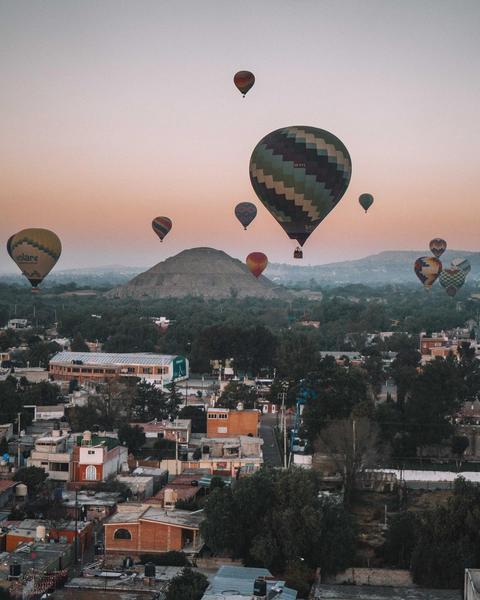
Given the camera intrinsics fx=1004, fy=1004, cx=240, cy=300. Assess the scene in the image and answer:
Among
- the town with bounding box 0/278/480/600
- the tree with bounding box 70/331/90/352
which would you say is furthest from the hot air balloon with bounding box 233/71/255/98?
the tree with bounding box 70/331/90/352

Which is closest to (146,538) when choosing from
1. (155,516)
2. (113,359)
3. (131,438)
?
(155,516)

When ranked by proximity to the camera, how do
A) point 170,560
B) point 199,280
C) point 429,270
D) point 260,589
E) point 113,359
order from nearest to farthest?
point 260,589 < point 170,560 < point 113,359 < point 429,270 < point 199,280

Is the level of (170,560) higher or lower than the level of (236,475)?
lower

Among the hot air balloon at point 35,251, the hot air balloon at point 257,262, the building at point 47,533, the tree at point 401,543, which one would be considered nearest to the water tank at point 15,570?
the building at point 47,533

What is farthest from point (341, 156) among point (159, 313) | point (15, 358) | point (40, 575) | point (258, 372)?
point (159, 313)

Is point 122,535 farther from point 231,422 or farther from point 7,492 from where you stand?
point 231,422

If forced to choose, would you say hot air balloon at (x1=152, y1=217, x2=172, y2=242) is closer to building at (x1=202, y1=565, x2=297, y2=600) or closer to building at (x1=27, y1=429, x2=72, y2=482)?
building at (x1=27, y1=429, x2=72, y2=482)

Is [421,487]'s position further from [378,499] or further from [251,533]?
[251,533]
